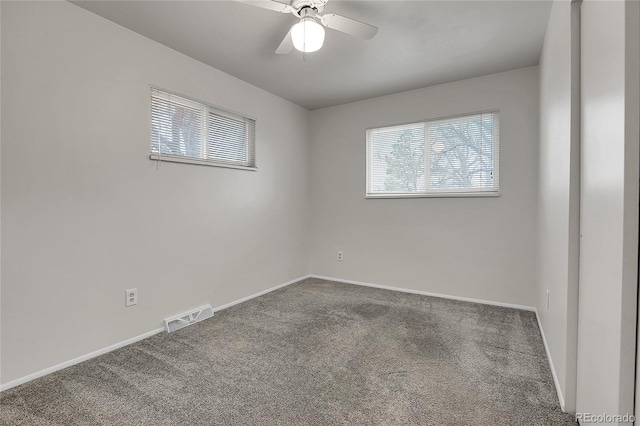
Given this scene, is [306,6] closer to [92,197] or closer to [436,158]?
[92,197]

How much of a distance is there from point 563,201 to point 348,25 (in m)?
1.67

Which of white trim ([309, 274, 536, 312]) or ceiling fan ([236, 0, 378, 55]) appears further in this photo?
white trim ([309, 274, 536, 312])

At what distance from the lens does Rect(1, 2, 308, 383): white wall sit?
5.86 feet

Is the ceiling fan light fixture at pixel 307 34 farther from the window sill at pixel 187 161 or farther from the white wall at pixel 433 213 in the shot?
the white wall at pixel 433 213

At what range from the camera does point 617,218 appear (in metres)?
1.00

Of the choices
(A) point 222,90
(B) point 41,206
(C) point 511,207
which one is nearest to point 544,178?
(C) point 511,207

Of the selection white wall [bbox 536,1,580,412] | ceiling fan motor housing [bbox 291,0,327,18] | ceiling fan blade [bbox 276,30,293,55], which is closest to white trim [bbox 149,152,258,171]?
ceiling fan blade [bbox 276,30,293,55]

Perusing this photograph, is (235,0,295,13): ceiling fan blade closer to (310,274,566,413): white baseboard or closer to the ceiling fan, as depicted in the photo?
the ceiling fan

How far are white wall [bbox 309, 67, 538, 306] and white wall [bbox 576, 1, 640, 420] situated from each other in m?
1.75

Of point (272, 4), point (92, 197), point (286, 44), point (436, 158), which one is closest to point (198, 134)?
point (92, 197)

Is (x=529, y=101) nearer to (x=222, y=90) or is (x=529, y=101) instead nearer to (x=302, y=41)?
(x=302, y=41)

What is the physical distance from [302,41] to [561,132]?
5.46 ft

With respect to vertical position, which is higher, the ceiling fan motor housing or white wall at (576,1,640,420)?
the ceiling fan motor housing

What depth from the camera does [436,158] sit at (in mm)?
3488
